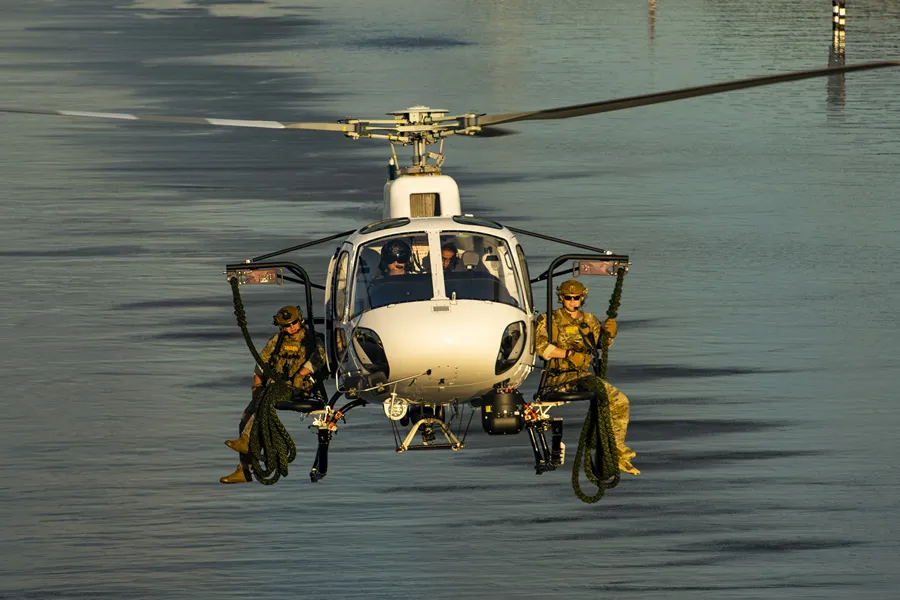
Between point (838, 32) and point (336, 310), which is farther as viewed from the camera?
point (838, 32)

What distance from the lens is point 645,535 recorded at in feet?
114

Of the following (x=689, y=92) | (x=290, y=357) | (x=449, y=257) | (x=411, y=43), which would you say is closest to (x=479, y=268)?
(x=449, y=257)

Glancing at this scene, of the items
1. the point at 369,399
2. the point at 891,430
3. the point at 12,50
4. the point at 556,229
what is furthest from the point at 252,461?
the point at 12,50

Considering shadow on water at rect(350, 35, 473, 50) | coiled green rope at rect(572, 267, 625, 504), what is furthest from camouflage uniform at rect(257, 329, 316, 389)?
shadow on water at rect(350, 35, 473, 50)

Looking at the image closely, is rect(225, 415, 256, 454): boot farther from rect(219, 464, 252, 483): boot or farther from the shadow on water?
the shadow on water

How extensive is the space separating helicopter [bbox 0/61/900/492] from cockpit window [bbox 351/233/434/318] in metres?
0.02

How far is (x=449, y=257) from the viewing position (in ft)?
91.6

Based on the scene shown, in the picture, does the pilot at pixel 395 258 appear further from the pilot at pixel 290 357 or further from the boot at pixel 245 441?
the boot at pixel 245 441

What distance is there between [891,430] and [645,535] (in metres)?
8.03

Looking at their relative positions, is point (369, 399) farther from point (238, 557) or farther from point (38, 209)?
point (38, 209)

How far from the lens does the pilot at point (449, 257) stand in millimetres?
27766

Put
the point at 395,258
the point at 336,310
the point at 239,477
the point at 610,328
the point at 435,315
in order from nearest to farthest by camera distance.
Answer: the point at 435,315, the point at 395,258, the point at 610,328, the point at 336,310, the point at 239,477

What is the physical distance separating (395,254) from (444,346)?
2.27 meters

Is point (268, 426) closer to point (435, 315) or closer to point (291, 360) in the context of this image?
point (291, 360)
